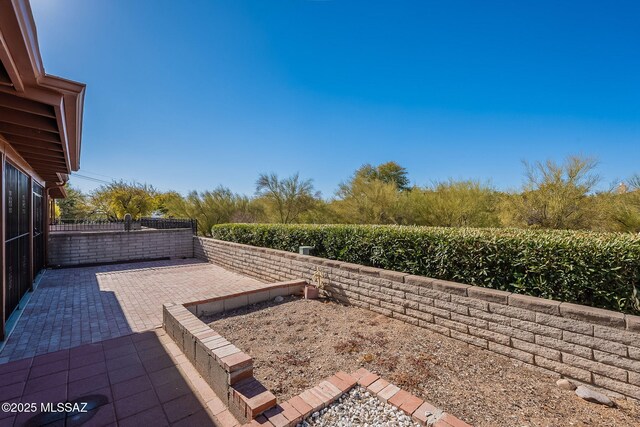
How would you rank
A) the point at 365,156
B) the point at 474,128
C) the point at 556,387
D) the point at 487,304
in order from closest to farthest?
the point at 556,387
the point at 487,304
the point at 474,128
the point at 365,156

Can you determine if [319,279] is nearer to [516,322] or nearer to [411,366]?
[411,366]

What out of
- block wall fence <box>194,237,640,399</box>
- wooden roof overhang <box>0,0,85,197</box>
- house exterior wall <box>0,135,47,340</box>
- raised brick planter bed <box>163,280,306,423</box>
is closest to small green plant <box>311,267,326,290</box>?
block wall fence <box>194,237,640,399</box>

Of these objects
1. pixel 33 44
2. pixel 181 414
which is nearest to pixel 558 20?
pixel 33 44

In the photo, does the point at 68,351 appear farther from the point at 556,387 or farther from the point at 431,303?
the point at 556,387

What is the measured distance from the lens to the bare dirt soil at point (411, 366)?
2.10 metres

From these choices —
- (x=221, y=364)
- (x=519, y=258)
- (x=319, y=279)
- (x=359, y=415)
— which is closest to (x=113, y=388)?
(x=221, y=364)

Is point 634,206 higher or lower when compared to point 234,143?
lower

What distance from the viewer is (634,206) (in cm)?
802

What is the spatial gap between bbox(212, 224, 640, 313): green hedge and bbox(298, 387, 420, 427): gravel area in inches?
83.1

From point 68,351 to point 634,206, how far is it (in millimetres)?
13303

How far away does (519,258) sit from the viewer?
123 inches

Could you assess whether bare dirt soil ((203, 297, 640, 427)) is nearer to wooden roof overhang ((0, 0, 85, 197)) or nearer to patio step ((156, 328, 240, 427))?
patio step ((156, 328, 240, 427))

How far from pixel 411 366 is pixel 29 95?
4.11 m

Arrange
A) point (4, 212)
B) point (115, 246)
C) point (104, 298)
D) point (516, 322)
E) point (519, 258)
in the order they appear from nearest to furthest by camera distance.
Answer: point (516, 322), point (519, 258), point (4, 212), point (104, 298), point (115, 246)
